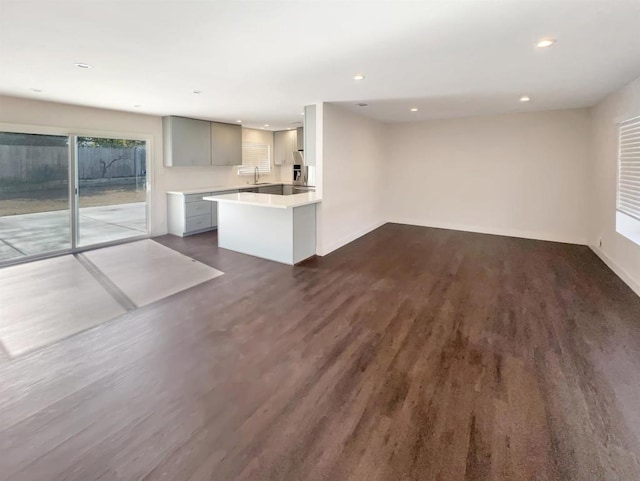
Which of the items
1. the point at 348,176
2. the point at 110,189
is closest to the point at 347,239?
the point at 348,176

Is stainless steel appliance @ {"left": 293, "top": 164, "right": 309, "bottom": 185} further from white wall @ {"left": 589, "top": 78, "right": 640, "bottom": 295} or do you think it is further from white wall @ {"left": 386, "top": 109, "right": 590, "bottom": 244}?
white wall @ {"left": 589, "top": 78, "right": 640, "bottom": 295}

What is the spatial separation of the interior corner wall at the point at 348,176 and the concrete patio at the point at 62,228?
151 inches

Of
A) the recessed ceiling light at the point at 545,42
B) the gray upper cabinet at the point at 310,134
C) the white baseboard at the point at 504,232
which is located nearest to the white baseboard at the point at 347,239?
the white baseboard at the point at 504,232

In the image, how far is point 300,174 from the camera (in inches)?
352

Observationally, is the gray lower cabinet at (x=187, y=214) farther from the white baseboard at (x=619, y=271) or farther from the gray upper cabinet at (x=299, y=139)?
the white baseboard at (x=619, y=271)

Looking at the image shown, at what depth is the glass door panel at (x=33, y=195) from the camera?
4891 mm

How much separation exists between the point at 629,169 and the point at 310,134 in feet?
14.3

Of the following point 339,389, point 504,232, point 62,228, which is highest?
point 62,228

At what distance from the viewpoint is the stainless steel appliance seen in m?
8.53

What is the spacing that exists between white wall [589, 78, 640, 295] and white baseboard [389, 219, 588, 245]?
1.30 ft

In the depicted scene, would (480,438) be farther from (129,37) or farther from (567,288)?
(129,37)

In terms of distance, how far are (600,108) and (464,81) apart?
10.1 ft

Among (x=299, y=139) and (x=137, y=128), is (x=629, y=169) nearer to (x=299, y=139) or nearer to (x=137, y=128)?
(x=299, y=139)

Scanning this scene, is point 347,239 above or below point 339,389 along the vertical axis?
above
